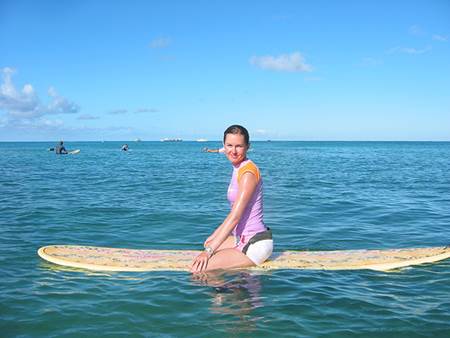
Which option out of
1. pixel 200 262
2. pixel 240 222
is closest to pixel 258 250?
pixel 240 222

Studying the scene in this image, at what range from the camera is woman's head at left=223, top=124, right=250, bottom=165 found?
6203mm

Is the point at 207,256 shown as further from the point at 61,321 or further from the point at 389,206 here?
the point at 389,206

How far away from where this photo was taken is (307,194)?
19.2m

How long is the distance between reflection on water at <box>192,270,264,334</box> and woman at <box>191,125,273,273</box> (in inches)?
5.9

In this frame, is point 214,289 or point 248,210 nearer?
point 214,289

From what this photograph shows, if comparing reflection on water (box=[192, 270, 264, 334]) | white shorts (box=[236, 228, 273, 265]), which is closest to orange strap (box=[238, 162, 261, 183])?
white shorts (box=[236, 228, 273, 265])

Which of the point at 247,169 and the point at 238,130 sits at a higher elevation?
the point at 238,130

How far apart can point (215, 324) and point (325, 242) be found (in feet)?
17.6

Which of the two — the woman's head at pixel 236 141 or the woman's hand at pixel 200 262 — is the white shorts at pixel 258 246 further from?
the woman's head at pixel 236 141

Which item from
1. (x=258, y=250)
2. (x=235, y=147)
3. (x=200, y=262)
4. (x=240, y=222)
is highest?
(x=235, y=147)

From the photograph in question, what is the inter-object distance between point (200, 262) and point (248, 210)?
1.12 metres

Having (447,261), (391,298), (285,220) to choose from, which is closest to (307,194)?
(285,220)

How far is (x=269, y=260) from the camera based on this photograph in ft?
24.2

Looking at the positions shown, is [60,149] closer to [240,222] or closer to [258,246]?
[240,222]
